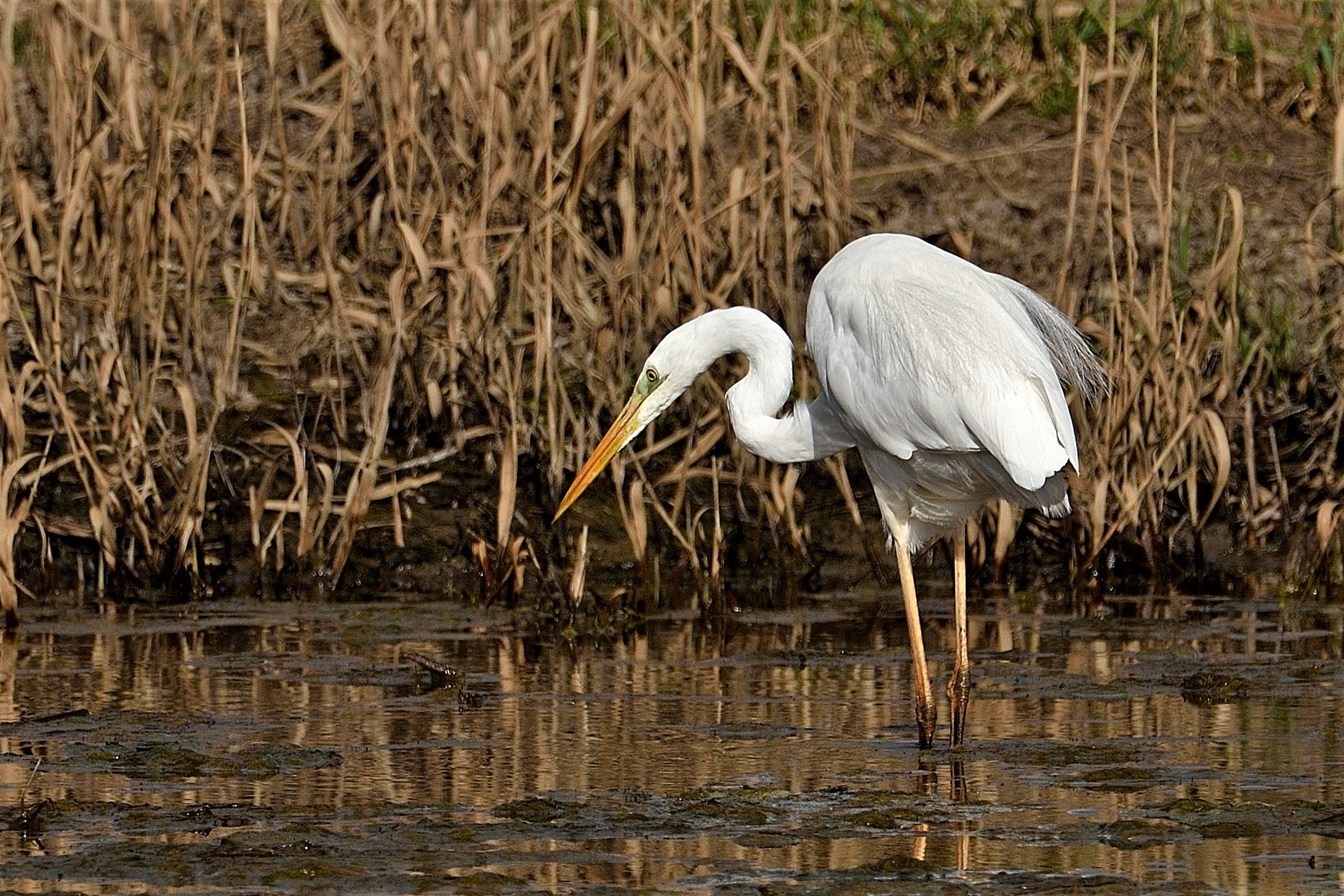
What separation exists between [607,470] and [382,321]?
106cm

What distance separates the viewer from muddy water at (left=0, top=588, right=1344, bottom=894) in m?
4.13

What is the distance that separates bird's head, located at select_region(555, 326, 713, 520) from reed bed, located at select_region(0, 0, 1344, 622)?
0.85 metres

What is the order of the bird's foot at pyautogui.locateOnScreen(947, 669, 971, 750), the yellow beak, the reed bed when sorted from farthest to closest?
the reed bed < the yellow beak < the bird's foot at pyautogui.locateOnScreen(947, 669, 971, 750)

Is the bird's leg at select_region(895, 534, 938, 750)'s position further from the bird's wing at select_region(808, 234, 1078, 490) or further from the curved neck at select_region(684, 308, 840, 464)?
the curved neck at select_region(684, 308, 840, 464)

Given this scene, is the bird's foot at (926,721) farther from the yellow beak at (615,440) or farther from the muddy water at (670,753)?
the yellow beak at (615,440)

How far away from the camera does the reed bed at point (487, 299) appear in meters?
7.82

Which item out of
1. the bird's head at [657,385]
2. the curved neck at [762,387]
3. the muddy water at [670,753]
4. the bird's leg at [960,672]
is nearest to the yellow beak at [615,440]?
the bird's head at [657,385]

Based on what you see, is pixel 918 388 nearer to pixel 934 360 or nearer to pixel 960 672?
pixel 934 360

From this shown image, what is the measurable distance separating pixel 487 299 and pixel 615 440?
5.42 ft

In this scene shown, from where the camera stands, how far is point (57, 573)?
26.8 ft

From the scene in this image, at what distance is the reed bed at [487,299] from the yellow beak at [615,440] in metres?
0.66

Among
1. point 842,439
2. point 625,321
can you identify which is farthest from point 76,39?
point 842,439

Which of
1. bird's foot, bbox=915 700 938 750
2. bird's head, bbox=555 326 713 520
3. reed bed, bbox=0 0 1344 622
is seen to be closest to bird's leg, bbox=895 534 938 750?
bird's foot, bbox=915 700 938 750

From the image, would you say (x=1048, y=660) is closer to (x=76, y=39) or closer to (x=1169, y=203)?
(x=1169, y=203)
